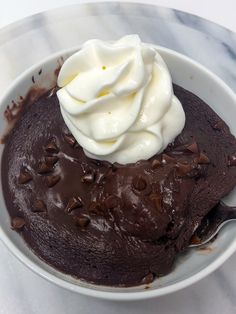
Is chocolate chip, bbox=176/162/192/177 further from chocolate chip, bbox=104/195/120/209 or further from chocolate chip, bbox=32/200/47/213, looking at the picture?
chocolate chip, bbox=32/200/47/213

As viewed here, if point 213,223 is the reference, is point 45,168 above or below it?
above

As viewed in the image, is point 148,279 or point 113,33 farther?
point 113,33

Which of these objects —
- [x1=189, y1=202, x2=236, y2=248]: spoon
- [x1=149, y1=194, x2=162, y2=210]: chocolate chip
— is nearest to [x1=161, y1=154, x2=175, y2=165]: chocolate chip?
[x1=149, y1=194, x2=162, y2=210]: chocolate chip

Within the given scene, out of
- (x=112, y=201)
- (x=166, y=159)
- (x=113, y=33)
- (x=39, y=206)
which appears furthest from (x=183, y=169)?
(x=113, y=33)

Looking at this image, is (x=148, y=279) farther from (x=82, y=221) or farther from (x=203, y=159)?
(x=203, y=159)

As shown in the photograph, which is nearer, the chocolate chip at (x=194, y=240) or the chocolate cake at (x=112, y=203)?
the chocolate cake at (x=112, y=203)

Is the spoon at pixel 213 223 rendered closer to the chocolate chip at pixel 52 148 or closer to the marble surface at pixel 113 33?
the chocolate chip at pixel 52 148

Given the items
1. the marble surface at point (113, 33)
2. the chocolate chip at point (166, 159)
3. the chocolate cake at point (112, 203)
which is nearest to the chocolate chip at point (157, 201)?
the chocolate cake at point (112, 203)

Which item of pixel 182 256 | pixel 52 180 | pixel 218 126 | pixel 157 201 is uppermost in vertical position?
pixel 52 180
